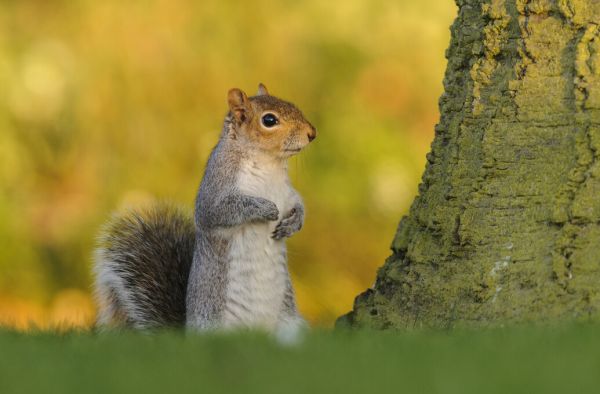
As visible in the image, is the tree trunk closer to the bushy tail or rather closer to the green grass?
the green grass

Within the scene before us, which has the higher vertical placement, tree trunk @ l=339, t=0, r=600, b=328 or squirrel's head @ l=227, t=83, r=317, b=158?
squirrel's head @ l=227, t=83, r=317, b=158

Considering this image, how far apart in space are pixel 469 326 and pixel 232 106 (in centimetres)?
116

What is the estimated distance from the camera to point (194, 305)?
3740 mm

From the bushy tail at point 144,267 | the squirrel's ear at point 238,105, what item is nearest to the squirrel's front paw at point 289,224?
the squirrel's ear at point 238,105

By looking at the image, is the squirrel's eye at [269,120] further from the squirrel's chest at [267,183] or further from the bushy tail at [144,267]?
the bushy tail at [144,267]

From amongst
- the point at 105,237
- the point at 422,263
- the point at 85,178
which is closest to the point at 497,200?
the point at 422,263

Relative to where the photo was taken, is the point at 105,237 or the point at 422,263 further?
the point at 105,237

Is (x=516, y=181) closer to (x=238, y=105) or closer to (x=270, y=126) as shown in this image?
(x=270, y=126)

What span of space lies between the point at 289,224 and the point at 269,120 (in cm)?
36

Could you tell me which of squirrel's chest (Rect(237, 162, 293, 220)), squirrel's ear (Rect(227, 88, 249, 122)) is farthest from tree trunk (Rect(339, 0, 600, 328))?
squirrel's ear (Rect(227, 88, 249, 122))

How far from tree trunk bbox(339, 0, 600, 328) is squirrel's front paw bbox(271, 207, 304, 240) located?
44cm

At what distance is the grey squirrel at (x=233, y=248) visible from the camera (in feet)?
12.0

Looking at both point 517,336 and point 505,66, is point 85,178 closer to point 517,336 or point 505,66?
point 505,66

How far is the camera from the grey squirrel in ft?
12.0
